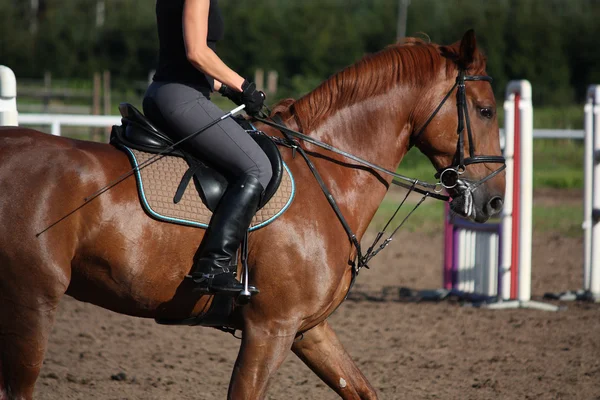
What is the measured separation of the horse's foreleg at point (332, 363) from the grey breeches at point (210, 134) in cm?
97

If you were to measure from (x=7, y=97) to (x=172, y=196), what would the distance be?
218cm

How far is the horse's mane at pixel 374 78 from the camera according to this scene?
427 cm

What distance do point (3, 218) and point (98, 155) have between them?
21.8 inches

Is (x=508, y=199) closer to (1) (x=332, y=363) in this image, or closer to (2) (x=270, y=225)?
(1) (x=332, y=363)

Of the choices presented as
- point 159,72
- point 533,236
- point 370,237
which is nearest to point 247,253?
point 159,72

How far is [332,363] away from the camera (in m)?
4.24

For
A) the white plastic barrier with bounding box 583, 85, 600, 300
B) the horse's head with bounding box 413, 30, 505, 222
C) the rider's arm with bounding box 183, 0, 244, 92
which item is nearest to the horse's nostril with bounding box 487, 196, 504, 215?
the horse's head with bounding box 413, 30, 505, 222

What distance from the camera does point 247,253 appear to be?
12.6 ft

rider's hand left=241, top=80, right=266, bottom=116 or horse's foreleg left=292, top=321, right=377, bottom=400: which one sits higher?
rider's hand left=241, top=80, right=266, bottom=116

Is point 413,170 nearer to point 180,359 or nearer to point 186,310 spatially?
point 180,359

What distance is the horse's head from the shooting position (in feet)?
13.8

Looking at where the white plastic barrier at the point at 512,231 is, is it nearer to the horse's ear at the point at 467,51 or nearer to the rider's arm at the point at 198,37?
the horse's ear at the point at 467,51

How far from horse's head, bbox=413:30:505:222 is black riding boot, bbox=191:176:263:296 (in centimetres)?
112

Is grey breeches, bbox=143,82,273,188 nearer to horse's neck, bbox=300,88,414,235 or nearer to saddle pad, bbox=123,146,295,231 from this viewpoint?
saddle pad, bbox=123,146,295,231
